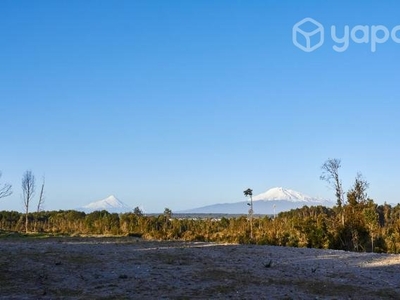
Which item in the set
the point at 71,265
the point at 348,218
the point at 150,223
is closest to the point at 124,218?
the point at 150,223

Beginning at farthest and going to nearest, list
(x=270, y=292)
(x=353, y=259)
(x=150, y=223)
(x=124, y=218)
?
(x=124, y=218) < (x=150, y=223) < (x=353, y=259) < (x=270, y=292)

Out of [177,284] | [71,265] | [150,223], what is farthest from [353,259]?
[150,223]

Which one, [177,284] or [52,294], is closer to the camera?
[52,294]

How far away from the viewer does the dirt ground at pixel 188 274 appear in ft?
26.7

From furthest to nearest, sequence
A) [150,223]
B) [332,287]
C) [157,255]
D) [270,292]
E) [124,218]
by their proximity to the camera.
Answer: [124,218], [150,223], [157,255], [332,287], [270,292]

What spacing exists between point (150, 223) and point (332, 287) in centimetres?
1792

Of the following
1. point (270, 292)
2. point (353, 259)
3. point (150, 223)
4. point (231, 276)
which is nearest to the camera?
point (270, 292)

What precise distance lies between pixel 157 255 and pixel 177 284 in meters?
3.51

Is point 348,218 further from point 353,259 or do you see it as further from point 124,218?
point 124,218

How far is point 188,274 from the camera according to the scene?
9.78 meters

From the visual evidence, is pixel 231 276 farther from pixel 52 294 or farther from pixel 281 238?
pixel 281 238

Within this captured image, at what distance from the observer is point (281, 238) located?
781 inches

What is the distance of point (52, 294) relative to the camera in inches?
305

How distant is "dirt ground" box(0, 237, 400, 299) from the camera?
8.13 metres
